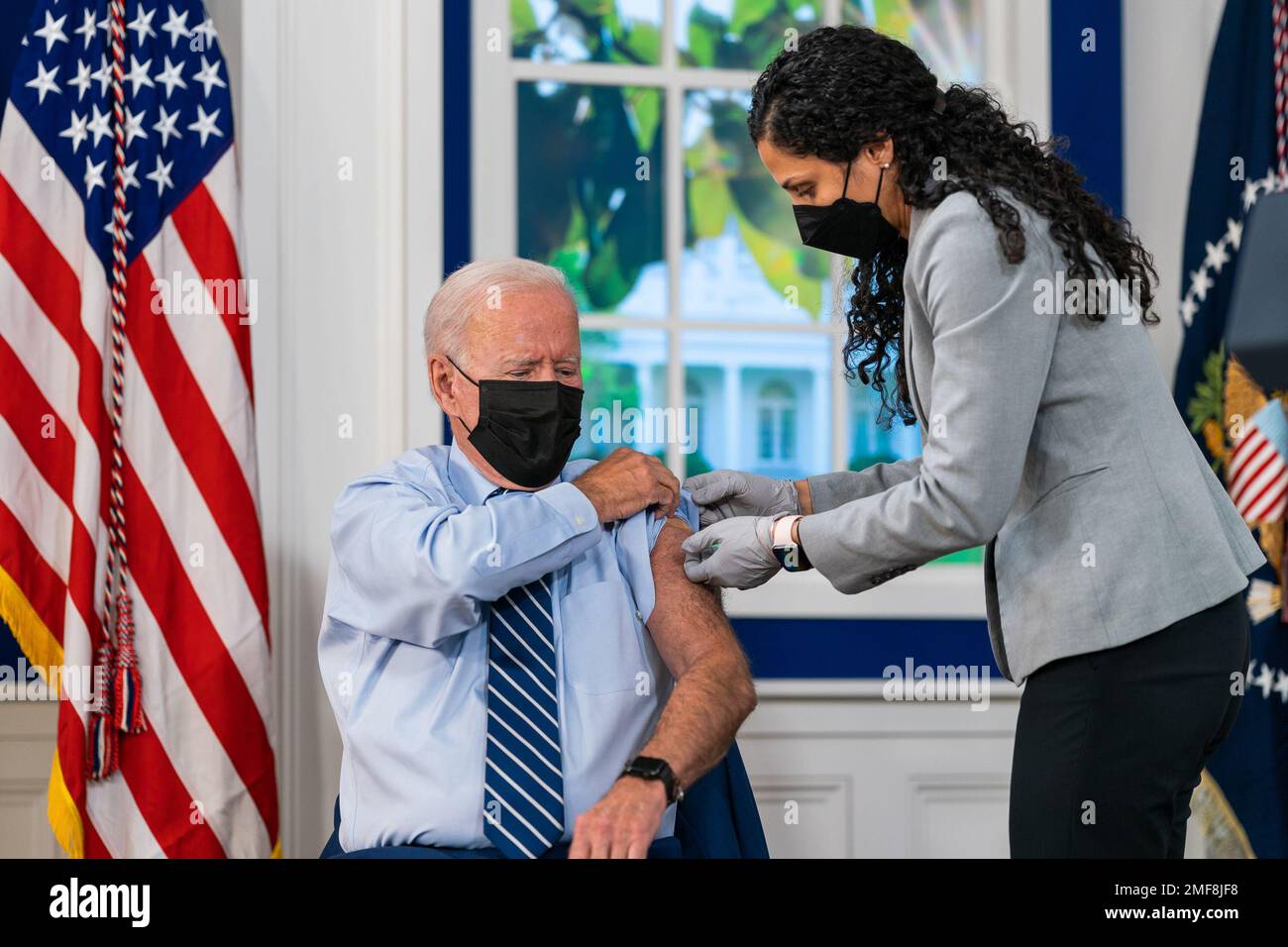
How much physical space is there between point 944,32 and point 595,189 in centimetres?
102

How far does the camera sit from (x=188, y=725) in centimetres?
269

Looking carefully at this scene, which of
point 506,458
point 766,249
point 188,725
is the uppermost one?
point 766,249

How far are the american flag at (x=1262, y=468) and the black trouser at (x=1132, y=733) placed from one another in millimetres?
1420

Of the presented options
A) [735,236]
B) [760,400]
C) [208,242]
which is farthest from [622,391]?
[208,242]

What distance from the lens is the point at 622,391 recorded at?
321cm

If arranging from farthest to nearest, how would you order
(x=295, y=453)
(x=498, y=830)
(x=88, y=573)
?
(x=295, y=453) < (x=88, y=573) < (x=498, y=830)

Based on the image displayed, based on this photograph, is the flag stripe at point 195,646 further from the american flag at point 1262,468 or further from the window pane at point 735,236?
the american flag at point 1262,468

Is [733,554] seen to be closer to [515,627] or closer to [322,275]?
[515,627]

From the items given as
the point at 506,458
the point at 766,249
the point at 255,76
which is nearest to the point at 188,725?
the point at 506,458

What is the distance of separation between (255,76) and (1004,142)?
192 centimetres

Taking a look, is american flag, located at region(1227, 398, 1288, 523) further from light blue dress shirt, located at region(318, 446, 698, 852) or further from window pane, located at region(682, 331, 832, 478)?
light blue dress shirt, located at region(318, 446, 698, 852)

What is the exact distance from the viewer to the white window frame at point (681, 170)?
3.11m

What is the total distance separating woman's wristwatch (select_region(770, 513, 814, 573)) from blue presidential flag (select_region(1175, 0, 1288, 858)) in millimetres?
1530
